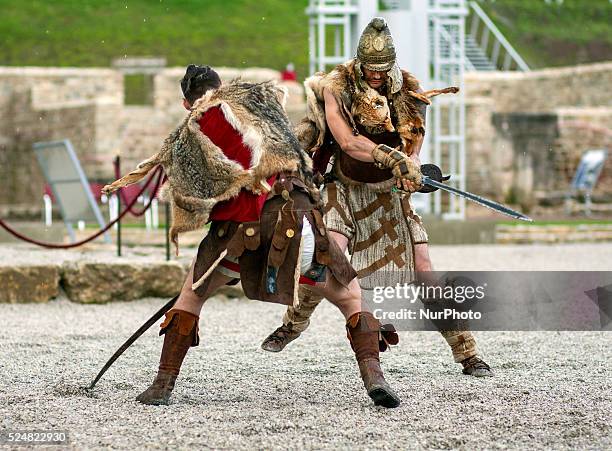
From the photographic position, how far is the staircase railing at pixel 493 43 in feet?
133

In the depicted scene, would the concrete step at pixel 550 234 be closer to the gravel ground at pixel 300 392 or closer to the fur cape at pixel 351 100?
the gravel ground at pixel 300 392

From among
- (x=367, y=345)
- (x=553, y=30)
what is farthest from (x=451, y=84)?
(x=553, y=30)

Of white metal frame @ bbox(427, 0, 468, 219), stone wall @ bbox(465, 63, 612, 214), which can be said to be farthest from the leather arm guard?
stone wall @ bbox(465, 63, 612, 214)

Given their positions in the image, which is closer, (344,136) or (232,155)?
(232,155)

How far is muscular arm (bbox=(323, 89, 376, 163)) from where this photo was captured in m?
6.17

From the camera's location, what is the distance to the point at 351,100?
20.8ft

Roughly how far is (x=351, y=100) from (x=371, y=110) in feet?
0.33

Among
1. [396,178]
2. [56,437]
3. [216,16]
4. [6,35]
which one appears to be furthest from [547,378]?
[216,16]

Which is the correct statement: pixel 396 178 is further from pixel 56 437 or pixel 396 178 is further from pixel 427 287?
pixel 56 437

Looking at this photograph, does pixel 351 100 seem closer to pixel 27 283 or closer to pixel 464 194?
pixel 464 194

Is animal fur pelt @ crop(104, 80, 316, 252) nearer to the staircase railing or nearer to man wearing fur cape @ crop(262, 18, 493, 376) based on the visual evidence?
man wearing fur cape @ crop(262, 18, 493, 376)

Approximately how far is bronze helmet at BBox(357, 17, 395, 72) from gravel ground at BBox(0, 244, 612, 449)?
56.4 inches

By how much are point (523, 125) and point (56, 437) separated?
23612 mm

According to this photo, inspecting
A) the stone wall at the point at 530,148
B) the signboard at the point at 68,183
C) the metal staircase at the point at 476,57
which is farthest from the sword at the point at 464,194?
the metal staircase at the point at 476,57
